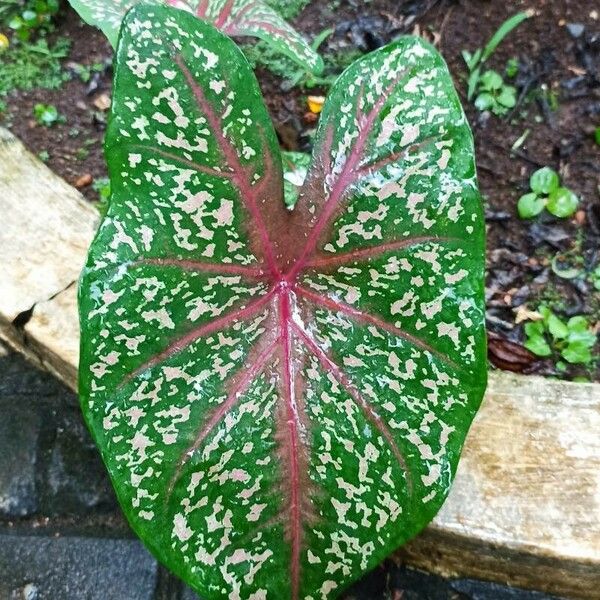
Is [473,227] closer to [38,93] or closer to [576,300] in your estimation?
[576,300]

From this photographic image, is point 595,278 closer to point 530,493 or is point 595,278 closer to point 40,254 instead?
point 530,493

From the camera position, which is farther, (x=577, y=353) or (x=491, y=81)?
(x=491, y=81)

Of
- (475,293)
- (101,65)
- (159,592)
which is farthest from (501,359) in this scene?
(101,65)

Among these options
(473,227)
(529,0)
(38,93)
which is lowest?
(38,93)

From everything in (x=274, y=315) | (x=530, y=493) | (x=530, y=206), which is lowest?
(x=530, y=493)

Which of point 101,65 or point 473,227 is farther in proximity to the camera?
point 101,65

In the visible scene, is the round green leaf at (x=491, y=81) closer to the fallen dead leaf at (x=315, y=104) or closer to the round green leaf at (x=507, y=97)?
the round green leaf at (x=507, y=97)

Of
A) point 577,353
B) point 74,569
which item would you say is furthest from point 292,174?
point 74,569
